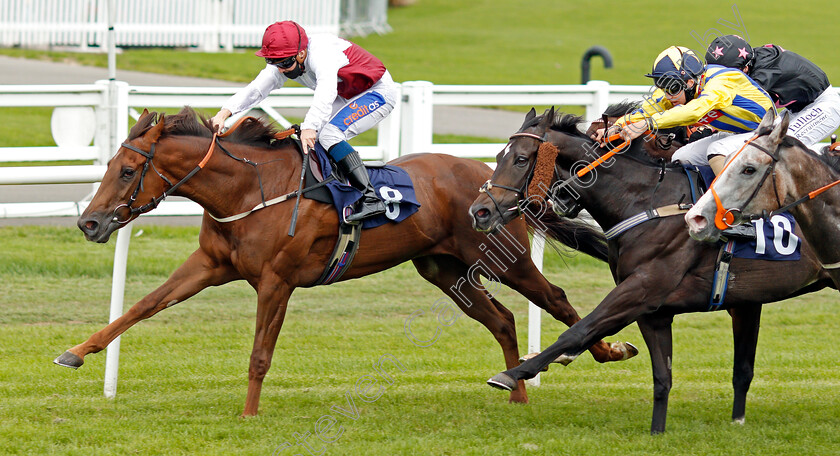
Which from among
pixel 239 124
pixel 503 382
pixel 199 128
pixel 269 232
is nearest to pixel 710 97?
pixel 503 382

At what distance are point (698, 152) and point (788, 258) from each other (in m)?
0.78

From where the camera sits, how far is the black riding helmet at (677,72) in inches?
214

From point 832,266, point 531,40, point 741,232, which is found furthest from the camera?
point 531,40

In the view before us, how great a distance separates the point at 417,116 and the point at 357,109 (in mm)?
2193

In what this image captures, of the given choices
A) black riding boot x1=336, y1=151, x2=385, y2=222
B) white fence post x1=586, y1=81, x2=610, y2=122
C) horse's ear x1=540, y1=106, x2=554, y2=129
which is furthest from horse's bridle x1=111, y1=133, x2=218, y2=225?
white fence post x1=586, y1=81, x2=610, y2=122

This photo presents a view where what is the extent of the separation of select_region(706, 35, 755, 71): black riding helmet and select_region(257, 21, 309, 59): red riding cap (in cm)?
230

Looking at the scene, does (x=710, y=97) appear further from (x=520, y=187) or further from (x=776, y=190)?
(x=520, y=187)

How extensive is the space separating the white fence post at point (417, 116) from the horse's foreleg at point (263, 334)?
111 inches

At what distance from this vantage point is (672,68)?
5430 mm

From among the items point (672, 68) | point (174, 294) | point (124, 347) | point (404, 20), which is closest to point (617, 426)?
point (672, 68)

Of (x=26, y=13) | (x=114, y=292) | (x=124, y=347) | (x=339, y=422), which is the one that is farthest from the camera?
(x=26, y=13)

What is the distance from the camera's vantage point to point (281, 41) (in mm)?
5633

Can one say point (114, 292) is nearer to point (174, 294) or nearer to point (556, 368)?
point (174, 294)

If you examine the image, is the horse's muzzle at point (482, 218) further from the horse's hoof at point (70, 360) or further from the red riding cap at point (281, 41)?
the horse's hoof at point (70, 360)
